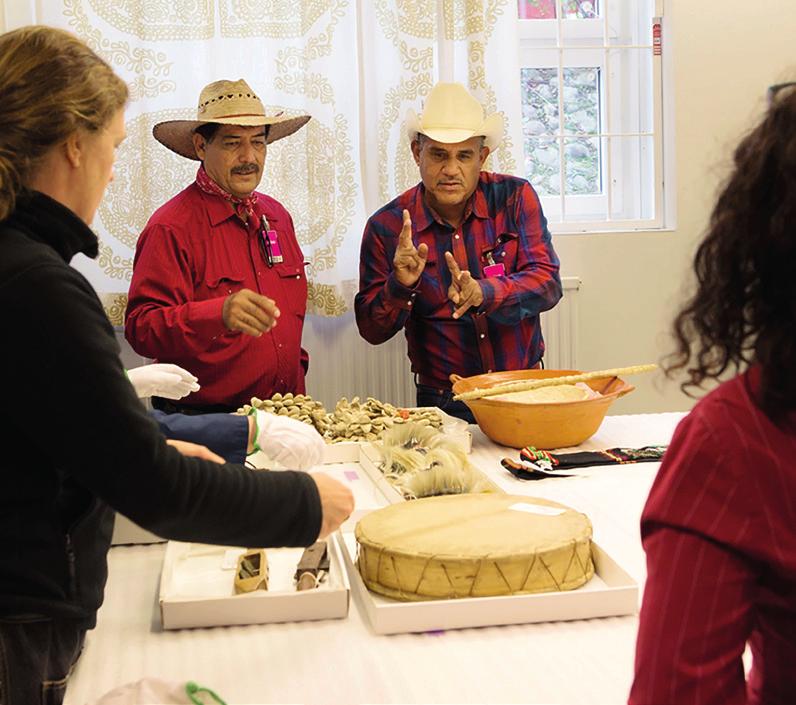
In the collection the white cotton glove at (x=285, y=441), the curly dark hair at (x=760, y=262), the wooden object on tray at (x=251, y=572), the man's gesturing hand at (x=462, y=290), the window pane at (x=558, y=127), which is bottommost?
the wooden object on tray at (x=251, y=572)

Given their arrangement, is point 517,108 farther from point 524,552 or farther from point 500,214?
point 524,552

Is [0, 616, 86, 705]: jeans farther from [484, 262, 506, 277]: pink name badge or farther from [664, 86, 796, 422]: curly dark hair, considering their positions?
[484, 262, 506, 277]: pink name badge

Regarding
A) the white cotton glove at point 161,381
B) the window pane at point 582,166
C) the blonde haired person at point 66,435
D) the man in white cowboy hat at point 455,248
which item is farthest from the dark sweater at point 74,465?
the window pane at point 582,166

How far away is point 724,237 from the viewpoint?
2.48ft

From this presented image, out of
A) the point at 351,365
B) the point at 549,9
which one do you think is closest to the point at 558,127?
the point at 549,9

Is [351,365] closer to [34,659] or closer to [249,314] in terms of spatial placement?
[249,314]

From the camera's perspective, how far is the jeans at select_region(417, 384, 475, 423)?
2.87 metres

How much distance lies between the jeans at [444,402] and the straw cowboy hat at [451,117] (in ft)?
2.53

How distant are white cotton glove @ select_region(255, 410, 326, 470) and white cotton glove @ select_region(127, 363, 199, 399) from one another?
41 cm

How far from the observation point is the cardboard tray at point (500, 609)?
1299mm

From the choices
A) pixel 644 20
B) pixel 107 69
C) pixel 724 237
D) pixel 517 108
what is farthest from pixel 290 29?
pixel 724 237

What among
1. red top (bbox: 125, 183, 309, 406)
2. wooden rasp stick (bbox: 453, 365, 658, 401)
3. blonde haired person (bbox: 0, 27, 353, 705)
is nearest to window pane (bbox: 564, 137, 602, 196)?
red top (bbox: 125, 183, 309, 406)

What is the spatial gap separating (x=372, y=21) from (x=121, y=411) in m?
2.66

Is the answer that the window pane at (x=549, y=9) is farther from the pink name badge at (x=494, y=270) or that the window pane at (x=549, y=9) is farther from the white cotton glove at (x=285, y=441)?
the white cotton glove at (x=285, y=441)
